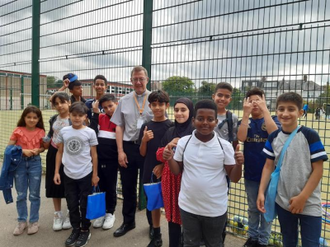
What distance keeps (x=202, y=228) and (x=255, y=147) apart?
101cm

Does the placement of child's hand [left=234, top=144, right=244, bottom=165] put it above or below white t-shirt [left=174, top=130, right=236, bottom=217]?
above

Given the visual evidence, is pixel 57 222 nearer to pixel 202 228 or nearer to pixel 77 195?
pixel 77 195

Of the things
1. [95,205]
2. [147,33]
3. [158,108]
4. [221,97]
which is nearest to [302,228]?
[221,97]

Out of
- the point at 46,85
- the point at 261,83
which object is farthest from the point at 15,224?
the point at 261,83

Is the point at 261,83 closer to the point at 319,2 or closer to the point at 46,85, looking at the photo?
the point at 319,2

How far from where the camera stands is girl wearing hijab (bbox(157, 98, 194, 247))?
2.43 metres

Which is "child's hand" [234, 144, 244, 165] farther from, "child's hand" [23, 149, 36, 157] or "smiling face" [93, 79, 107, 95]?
"child's hand" [23, 149, 36, 157]

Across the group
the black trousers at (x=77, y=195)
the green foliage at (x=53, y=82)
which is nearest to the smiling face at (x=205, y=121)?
the black trousers at (x=77, y=195)

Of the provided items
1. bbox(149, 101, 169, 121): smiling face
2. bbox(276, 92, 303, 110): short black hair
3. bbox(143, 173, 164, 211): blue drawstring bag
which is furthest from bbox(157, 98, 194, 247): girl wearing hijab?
bbox(276, 92, 303, 110): short black hair

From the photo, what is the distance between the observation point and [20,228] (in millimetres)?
3189

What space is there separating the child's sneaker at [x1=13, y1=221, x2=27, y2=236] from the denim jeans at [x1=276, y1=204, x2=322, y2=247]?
304cm

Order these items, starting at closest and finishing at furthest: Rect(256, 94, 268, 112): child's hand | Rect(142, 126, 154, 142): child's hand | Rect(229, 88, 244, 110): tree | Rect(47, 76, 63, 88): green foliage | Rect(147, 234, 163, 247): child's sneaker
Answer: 1. Rect(256, 94, 268, 112): child's hand
2. Rect(142, 126, 154, 142): child's hand
3. Rect(147, 234, 163, 247): child's sneaker
4. Rect(229, 88, 244, 110): tree
5. Rect(47, 76, 63, 88): green foliage

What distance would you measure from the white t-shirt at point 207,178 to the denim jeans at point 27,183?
216 cm

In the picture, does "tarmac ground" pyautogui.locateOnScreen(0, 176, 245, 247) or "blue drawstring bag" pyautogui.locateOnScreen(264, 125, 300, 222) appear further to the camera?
"tarmac ground" pyautogui.locateOnScreen(0, 176, 245, 247)
